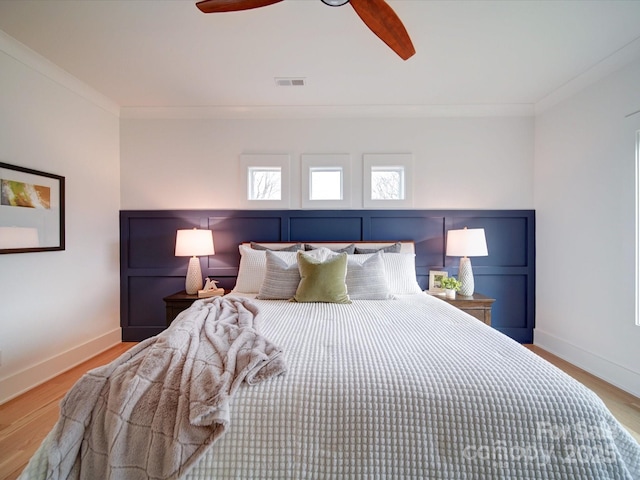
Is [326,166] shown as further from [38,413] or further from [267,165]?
[38,413]

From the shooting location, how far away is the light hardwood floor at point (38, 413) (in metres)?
1.51

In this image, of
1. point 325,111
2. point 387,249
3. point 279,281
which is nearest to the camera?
point 279,281

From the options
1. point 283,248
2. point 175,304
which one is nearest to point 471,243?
point 283,248

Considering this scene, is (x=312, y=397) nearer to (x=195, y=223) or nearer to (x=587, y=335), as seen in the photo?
(x=195, y=223)

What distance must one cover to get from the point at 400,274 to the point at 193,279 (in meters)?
2.05

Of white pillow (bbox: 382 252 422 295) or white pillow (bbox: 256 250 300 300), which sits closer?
white pillow (bbox: 256 250 300 300)

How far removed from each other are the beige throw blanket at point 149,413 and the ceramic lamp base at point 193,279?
1662 mm

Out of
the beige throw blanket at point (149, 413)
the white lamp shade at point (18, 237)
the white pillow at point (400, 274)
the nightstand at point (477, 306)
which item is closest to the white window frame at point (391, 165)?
the white pillow at point (400, 274)

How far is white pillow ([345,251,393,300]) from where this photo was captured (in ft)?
A: 7.17

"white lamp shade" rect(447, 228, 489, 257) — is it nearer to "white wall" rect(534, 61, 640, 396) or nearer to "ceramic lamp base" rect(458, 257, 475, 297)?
"ceramic lamp base" rect(458, 257, 475, 297)

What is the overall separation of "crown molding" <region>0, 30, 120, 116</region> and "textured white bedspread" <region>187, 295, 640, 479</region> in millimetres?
3060

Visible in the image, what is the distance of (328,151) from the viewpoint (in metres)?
3.05

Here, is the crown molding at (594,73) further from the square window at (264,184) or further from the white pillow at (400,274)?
the square window at (264,184)

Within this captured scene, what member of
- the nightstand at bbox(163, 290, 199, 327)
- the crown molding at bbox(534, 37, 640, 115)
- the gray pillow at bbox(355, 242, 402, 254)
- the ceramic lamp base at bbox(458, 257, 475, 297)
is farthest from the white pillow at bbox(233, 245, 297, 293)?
the crown molding at bbox(534, 37, 640, 115)
